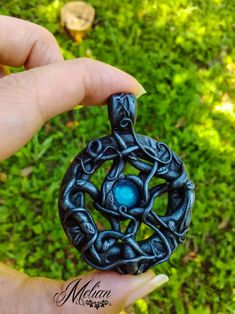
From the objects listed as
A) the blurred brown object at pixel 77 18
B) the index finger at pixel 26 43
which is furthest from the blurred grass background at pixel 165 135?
the index finger at pixel 26 43

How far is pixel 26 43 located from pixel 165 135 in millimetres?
1496

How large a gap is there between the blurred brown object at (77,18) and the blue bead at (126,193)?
2393 mm

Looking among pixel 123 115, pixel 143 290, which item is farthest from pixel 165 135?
pixel 143 290

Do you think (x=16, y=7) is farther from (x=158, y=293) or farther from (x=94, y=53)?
(x=158, y=293)

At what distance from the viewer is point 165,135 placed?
3.91 metres

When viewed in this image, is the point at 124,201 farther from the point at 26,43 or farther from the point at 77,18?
the point at 77,18

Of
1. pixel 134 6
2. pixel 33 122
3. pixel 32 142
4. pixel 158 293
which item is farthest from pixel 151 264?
pixel 134 6

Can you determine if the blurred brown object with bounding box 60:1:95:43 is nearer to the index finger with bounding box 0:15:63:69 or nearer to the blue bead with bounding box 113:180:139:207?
the index finger with bounding box 0:15:63:69

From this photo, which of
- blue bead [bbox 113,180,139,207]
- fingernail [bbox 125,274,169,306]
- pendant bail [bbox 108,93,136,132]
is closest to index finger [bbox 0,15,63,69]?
pendant bail [bbox 108,93,136,132]

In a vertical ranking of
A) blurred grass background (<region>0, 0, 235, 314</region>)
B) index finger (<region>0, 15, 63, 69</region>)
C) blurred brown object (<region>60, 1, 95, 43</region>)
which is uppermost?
index finger (<region>0, 15, 63, 69</region>)

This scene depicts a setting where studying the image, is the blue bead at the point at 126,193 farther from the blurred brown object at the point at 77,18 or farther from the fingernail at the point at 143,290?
the blurred brown object at the point at 77,18

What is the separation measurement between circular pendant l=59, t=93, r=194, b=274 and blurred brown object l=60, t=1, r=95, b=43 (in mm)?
2132

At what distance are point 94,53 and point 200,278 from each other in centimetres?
210

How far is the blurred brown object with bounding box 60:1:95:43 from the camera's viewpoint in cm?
425
